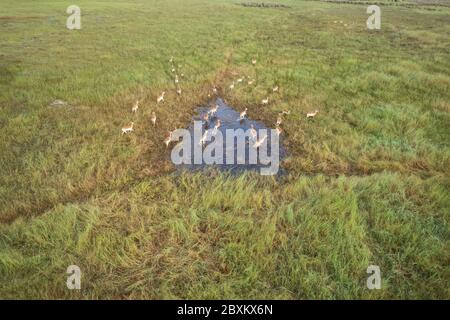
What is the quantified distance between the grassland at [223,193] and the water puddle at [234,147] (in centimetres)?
50

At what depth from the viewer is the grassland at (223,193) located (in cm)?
555

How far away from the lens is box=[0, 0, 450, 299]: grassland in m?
5.55

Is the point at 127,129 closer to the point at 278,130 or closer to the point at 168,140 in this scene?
the point at 168,140

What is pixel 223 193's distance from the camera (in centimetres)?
752

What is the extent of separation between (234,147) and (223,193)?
2.96 metres

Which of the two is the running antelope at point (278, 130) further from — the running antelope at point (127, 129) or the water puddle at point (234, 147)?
the running antelope at point (127, 129)

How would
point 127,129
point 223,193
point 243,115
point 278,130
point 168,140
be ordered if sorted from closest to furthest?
point 223,193 < point 168,140 < point 127,129 < point 278,130 < point 243,115

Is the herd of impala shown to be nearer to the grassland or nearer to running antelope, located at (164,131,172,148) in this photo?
running antelope, located at (164,131,172,148)

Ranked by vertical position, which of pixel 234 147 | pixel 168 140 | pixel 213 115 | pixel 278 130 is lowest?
pixel 234 147

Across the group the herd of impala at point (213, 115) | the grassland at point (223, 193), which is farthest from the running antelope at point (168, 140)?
the grassland at point (223, 193)

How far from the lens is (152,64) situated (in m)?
18.6

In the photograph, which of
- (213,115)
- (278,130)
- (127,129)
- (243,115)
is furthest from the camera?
(213,115)

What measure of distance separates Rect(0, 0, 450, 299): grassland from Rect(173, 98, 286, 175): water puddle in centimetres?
50

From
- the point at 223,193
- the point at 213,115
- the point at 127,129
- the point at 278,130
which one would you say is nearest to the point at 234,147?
the point at 278,130
